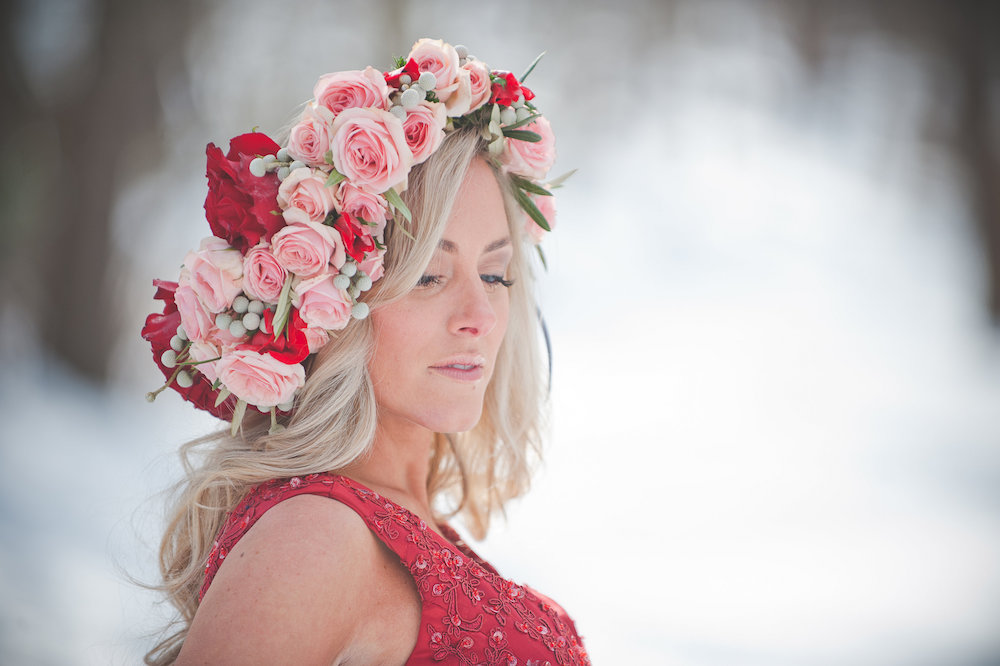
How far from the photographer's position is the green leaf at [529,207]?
205 cm

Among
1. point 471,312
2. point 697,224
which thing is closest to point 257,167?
point 471,312

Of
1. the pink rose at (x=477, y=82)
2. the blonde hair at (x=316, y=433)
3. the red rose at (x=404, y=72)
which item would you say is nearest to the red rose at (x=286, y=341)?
the blonde hair at (x=316, y=433)

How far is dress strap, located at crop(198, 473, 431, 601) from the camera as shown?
152 cm

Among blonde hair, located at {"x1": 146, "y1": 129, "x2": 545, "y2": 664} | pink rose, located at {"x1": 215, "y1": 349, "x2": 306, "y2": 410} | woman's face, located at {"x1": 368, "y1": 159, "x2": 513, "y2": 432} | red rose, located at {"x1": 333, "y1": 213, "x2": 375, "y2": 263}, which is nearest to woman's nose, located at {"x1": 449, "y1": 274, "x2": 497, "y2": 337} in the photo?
woman's face, located at {"x1": 368, "y1": 159, "x2": 513, "y2": 432}

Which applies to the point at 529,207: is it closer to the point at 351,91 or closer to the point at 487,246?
the point at 487,246

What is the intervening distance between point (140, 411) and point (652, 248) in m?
4.34

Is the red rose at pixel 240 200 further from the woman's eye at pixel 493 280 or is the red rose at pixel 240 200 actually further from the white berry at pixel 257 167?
the woman's eye at pixel 493 280

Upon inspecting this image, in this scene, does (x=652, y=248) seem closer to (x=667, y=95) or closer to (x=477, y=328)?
(x=667, y=95)

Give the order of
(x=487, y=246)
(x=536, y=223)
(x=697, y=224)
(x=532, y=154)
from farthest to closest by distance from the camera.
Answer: (x=697, y=224)
(x=536, y=223)
(x=532, y=154)
(x=487, y=246)

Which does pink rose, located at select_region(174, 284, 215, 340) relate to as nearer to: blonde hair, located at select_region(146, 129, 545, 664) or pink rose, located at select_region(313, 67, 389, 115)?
blonde hair, located at select_region(146, 129, 545, 664)

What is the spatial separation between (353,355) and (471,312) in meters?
0.26

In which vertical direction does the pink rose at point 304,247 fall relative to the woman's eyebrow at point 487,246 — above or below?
below

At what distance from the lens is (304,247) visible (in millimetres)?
1575

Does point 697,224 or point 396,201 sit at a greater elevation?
point 697,224
